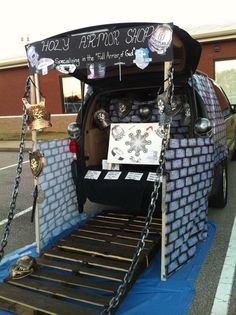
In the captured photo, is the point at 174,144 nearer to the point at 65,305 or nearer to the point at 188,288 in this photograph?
the point at 188,288

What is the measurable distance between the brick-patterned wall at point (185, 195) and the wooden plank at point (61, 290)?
74 centimetres

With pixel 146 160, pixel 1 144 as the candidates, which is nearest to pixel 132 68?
pixel 146 160

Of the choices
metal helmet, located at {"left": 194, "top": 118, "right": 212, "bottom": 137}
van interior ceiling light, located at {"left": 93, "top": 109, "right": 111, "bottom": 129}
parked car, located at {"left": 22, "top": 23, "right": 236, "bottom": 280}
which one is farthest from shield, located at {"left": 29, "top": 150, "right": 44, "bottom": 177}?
metal helmet, located at {"left": 194, "top": 118, "right": 212, "bottom": 137}

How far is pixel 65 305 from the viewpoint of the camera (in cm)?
287

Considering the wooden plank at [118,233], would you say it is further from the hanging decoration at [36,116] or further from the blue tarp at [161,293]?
the hanging decoration at [36,116]

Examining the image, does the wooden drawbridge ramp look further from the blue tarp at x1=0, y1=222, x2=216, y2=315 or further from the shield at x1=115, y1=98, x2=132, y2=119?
the shield at x1=115, y1=98, x2=132, y2=119

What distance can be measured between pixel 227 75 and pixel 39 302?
11.9 metres

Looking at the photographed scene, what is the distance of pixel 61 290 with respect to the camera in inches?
123

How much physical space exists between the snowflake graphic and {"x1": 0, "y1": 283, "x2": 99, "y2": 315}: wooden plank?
215cm

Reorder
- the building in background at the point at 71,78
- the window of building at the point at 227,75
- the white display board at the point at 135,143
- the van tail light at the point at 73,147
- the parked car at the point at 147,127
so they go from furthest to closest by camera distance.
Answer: the window of building at the point at 227,75, the building in background at the point at 71,78, the van tail light at the point at 73,147, the white display board at the point at 135,143, the parked car at the point at 147,127

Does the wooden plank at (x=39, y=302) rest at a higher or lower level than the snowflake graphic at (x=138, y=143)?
lower

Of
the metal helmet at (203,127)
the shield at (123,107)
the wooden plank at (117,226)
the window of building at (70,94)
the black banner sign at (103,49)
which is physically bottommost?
the wooden plank at (117,226)

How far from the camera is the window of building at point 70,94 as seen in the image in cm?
1591

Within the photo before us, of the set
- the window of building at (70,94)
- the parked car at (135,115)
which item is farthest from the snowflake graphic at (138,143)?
the window of building at (70,94)
